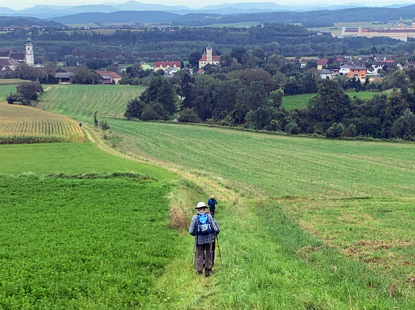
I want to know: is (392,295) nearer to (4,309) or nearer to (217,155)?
(4,309)

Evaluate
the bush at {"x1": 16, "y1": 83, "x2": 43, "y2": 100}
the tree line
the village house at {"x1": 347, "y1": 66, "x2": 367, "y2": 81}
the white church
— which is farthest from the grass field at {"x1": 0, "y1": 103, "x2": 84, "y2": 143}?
the white church

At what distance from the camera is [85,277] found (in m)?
11.7

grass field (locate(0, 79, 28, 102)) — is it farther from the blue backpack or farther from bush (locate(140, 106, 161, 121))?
the blue backpack

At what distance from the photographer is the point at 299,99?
86375 mm

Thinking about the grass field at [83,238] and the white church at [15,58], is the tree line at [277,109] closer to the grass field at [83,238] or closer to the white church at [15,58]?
the grass field at [83,238]

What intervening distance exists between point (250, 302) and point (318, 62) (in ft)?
465

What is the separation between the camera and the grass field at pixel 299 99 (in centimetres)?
8028

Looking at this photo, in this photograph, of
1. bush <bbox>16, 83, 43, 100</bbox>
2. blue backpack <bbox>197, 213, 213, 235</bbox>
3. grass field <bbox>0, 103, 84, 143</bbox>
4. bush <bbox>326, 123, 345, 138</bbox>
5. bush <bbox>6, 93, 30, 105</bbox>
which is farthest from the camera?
bush <bbox>16, 83, 43, 100</bbox>

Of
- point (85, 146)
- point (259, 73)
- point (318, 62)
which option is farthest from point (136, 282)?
point (318, 62)

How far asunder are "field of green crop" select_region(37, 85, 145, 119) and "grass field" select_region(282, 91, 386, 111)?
2551 cm

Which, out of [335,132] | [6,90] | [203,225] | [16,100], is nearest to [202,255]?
[203,225]

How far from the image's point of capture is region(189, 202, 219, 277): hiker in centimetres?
1223

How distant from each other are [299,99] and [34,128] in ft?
166

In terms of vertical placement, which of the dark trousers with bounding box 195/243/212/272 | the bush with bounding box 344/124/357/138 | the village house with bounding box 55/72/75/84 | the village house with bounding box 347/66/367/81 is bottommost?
the bush with bounding box 344/124/357/138
